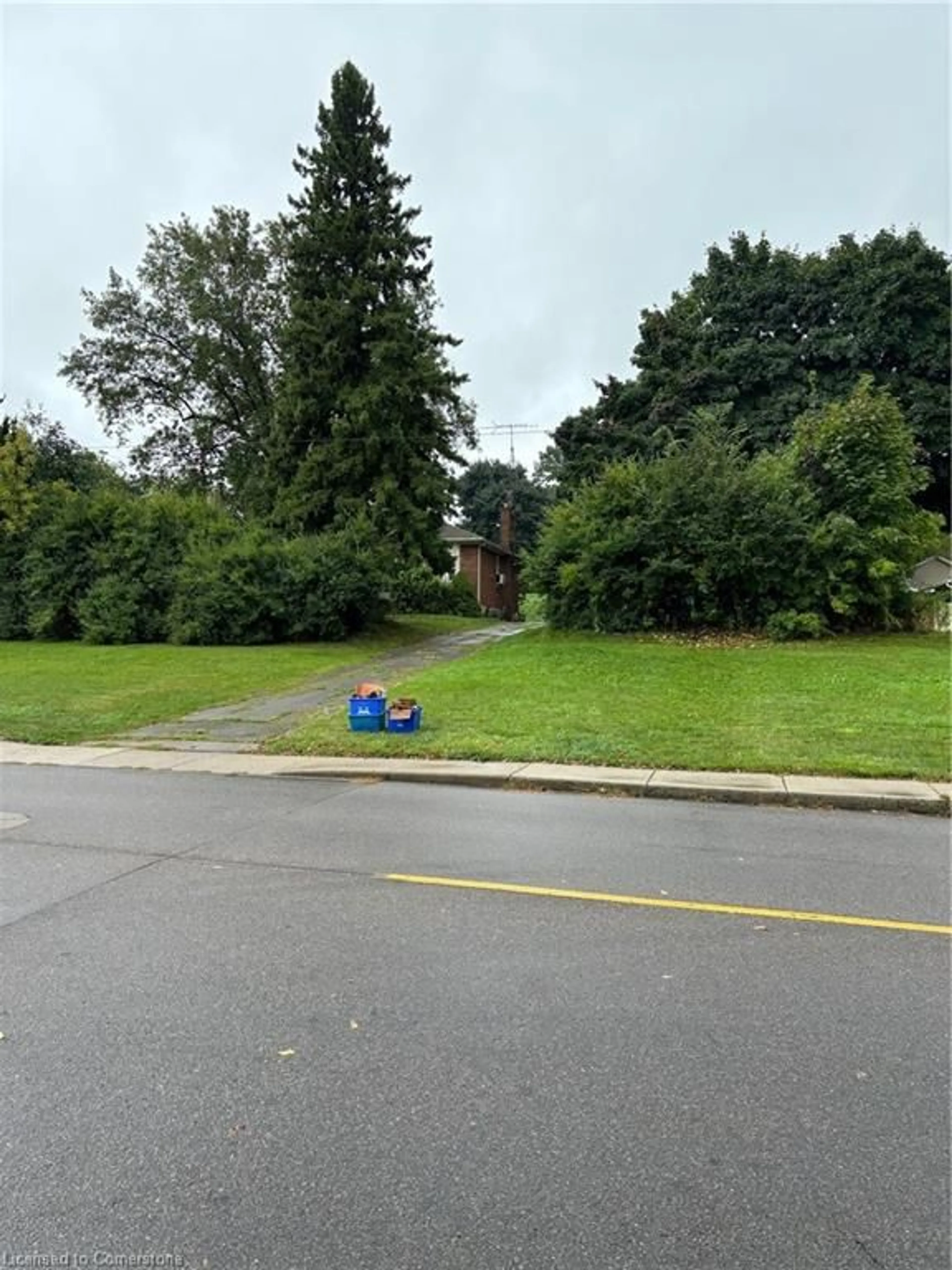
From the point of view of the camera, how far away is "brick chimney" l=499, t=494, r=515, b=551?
51375 mm

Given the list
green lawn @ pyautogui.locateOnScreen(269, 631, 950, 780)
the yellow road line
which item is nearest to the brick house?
green lawn @ pyautogui.locateOnScreen(269, 631, 950, 780)

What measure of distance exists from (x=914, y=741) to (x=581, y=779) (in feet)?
13.1

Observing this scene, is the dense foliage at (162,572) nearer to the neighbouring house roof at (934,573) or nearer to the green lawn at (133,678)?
the green lawn at (133,678)

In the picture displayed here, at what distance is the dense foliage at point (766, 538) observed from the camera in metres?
20.5

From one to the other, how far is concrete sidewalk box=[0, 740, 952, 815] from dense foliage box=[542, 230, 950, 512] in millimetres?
26300

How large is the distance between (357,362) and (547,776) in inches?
794

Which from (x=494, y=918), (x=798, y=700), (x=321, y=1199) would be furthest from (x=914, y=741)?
(x=321, y=1199)

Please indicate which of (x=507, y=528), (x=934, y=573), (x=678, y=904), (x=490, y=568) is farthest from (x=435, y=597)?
(x=678, y=904)

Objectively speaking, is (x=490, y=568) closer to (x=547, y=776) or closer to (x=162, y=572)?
(x=162, y=572)

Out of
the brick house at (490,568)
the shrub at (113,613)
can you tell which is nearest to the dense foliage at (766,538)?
the shrub at (113,613)

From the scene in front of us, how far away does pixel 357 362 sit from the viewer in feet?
82.7

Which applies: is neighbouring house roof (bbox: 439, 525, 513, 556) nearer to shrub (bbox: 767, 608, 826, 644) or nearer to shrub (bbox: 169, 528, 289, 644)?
shrub (bbox: 169, 528, 289, 644)

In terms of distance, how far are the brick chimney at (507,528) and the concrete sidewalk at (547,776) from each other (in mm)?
40525

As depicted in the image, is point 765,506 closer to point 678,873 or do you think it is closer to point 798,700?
point 798,700
